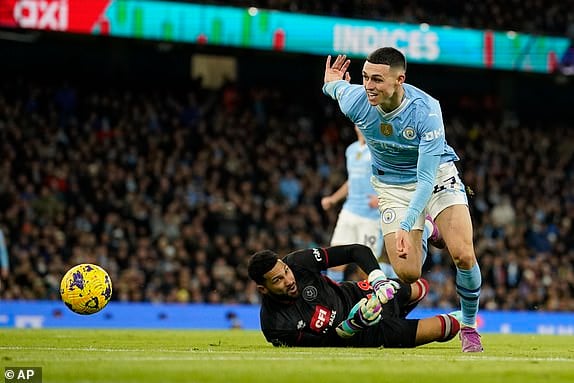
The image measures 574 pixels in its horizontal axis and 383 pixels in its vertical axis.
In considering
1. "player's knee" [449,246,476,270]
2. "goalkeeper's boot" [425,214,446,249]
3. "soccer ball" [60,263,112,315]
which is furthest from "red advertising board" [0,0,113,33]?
"player's knee" [449,246,476,270]

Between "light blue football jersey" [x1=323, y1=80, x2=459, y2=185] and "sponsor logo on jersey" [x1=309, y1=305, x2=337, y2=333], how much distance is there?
1311 millimetres

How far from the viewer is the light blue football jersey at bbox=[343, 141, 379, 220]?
14109 mm

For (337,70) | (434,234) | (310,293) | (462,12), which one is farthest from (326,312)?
(462,12)

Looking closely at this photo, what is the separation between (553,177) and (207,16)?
35.8 ft

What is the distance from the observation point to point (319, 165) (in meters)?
26.2

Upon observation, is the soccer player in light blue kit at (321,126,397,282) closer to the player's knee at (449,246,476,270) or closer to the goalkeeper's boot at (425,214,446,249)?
the goalkeeper's boot at (425,214,446,249)

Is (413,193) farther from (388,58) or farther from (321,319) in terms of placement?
(321,319)

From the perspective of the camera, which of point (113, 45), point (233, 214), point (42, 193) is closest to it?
point (42, 193)

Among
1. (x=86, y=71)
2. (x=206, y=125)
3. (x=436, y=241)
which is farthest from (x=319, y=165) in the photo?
(x=436, y=241)

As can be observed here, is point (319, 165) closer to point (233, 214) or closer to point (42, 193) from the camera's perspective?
point (233, 214)

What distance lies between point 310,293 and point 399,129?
5.28 feet
